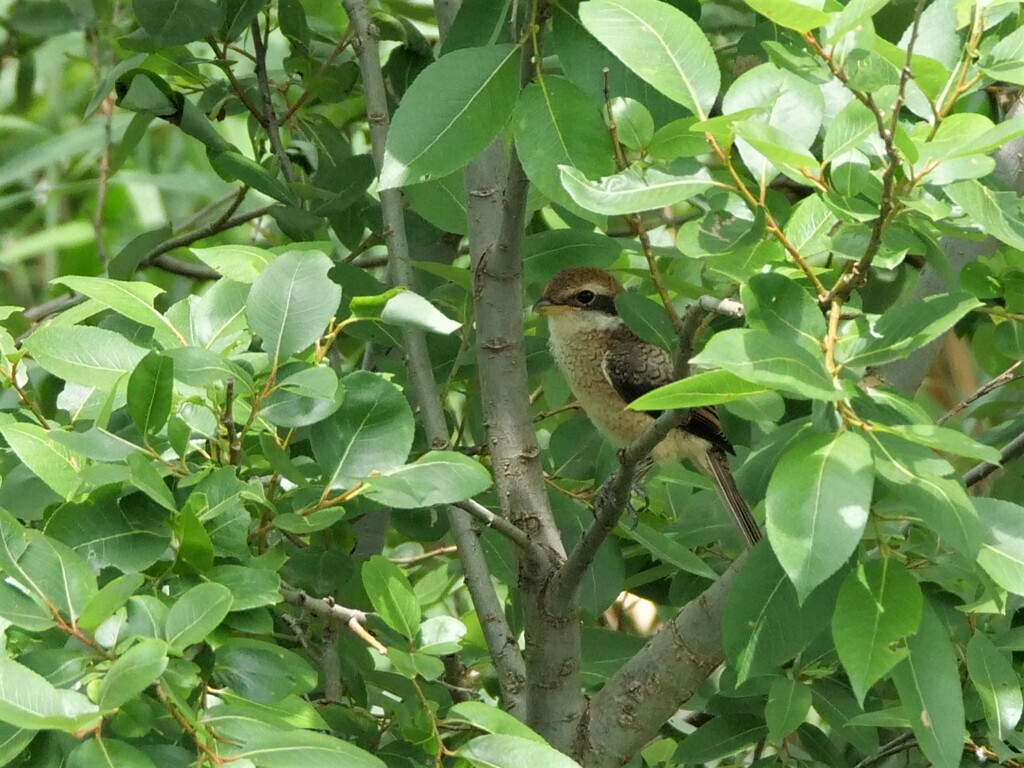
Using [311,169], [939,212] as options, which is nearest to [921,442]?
Result: [939,212]

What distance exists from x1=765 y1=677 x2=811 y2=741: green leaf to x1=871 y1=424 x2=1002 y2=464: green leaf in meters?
0.95

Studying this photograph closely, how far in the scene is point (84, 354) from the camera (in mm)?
2133

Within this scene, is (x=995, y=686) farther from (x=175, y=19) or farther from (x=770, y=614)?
Answer: (x=175, y=19)

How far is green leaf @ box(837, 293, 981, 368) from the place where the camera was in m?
1.63

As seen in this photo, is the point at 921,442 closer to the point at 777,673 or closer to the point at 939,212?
the point at 939,212

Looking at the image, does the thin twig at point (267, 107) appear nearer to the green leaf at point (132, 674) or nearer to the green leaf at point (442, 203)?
the green leaf at point (442, 203)

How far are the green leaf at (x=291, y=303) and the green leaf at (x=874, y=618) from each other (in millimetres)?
847

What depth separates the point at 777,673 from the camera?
2.55 m

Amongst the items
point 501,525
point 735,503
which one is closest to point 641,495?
point 735,503

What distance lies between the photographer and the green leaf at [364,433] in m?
2.08

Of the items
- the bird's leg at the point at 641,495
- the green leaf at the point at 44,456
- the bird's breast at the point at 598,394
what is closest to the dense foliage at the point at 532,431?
the green leaf at the point at 44,456

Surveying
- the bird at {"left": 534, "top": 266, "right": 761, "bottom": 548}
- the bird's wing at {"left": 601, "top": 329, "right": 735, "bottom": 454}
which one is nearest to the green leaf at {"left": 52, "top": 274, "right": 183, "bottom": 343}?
the bird at {"left": 534, "top": 266, "right": 761, "bottom": 548}

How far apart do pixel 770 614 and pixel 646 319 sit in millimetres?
568

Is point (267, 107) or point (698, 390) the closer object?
point (698, 390)
